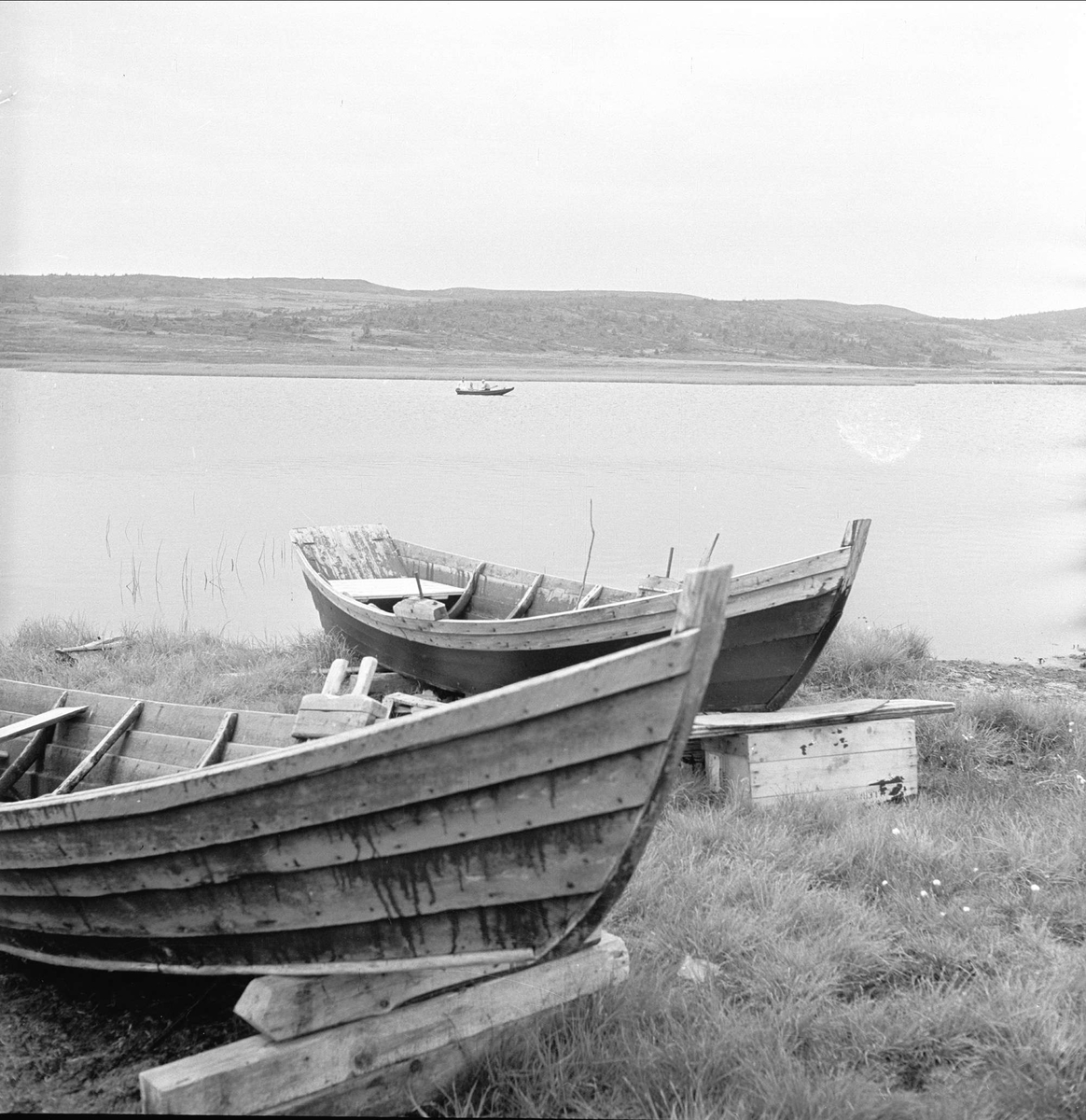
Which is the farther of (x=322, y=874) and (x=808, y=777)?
(x=808, y=777)

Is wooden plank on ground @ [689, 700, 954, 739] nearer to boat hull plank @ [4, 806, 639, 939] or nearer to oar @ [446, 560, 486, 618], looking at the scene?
boat hull plank @ [4, 806, 639, 939]

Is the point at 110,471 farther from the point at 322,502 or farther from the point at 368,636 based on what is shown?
the point at 368,636

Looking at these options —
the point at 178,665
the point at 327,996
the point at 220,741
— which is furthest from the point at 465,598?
the point at 327,996

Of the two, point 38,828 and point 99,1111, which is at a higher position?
point 38,828

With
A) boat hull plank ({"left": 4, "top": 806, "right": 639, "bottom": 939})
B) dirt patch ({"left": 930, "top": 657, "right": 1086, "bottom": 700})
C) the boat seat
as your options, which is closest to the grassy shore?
boat hull plank ({"left": 4, "top": 806, "right": 639, "bottom": 939})

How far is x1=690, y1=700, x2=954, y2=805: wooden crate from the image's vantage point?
5.51m

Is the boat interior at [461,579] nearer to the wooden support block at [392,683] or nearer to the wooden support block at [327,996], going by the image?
the wooden support block at [392,683]

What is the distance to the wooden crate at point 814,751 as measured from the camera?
5.51 meters

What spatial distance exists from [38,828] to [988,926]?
323cm

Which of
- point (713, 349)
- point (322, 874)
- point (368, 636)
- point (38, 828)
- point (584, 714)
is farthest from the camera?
point (713, 349)

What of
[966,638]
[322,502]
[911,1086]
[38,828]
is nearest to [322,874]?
[38,828]

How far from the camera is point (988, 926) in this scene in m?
4.22

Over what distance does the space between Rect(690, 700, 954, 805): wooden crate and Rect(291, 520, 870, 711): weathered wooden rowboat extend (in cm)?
48

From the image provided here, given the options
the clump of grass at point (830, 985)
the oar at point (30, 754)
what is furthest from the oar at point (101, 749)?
the clump of grass at point (830, 985)
